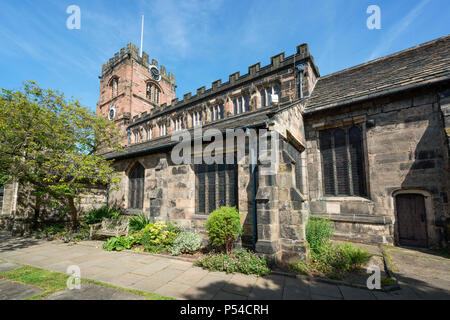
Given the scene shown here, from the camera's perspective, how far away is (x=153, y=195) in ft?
30.3

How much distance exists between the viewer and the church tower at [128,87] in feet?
79.4

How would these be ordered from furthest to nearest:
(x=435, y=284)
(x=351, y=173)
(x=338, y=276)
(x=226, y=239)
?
(x=351, y=173) < (x=226, y=239) < (x=338, y=276) < (x=435, y=284)

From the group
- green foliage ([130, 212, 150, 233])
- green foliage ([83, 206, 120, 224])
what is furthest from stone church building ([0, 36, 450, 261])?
green foliage ([83, 206, 120, 224])

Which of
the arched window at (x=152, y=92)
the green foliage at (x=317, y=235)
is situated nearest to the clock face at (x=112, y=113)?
the arched window at (x=152, y=92)

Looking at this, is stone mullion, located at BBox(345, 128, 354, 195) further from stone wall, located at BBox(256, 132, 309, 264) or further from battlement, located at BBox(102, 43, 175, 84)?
battlement, located at BBox(102, 43, 175, 84)

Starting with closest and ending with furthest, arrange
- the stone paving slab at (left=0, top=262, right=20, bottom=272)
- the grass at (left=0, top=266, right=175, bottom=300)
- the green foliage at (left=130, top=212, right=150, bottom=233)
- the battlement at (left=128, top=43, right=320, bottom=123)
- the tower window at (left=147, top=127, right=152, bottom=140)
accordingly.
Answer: the grass at (left=0, top=266, right=175, bottom=300), the stone paving slab at (left=0, top=262, right=20, bottom=272), the green foliage at (left=130, top=212, right=150, bottom=233), the battlement at (left=128, top=43, right=320, bottom=123), the tower window at (left=147, top=127, right=152, bottom=140)

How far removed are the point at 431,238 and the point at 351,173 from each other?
10.2 ft

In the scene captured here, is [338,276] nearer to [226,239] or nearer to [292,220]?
Result: [292,220]

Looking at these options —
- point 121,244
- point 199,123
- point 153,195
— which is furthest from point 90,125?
point 199,123

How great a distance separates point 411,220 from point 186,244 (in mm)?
8078

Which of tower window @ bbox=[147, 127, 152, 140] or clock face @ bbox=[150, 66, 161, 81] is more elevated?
clock face @ bbox=[150, 66, 161, 81]

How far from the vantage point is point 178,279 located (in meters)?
4.75

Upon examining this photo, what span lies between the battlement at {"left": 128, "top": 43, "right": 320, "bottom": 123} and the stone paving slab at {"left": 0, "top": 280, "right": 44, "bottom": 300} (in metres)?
14.3

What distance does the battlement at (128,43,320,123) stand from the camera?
12.0m
